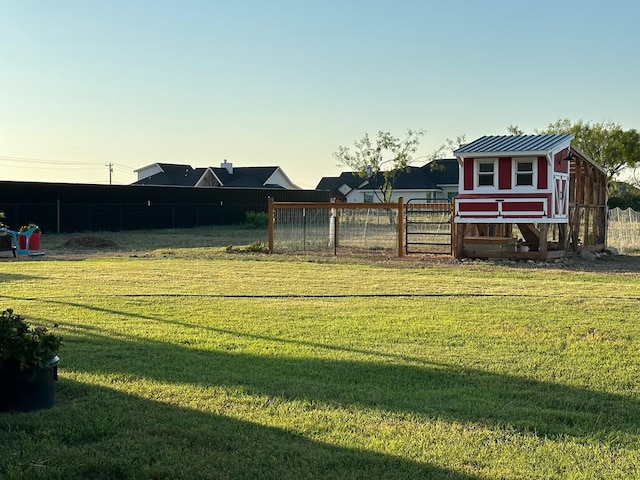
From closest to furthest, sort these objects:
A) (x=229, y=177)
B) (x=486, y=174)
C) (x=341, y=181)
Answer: (x=486, y=174), (x=229, y=177), (x=341, y=181)

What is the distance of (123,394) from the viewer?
20.5 ft

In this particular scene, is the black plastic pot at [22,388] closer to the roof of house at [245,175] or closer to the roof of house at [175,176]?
the roof of house at [245,175]

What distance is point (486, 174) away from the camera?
22531mm

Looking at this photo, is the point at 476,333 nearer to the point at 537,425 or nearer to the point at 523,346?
the point at 523,346

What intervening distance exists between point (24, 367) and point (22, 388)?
0.56 ft

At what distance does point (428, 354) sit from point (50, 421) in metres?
3.87

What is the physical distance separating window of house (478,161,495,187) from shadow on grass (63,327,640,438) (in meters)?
15.6

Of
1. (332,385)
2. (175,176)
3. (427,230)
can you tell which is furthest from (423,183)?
(332,385)

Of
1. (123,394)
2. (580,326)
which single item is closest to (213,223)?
(580,326)

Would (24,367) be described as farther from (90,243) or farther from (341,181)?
(341,181)

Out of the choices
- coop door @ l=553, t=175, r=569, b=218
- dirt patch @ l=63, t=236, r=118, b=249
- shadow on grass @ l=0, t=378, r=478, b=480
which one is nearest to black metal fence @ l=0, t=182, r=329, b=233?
dirt patch @ l=63, t=236, r=118, b=249

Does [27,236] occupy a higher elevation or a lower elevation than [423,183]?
lower

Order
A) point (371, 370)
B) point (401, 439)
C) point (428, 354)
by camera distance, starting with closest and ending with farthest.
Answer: point (401, 439) → point (371, 370) → point (428, 354)

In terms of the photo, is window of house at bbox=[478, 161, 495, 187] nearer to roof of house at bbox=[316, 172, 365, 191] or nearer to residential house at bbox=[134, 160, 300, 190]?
residential house at bbox=[134, 160, 300, 190]
